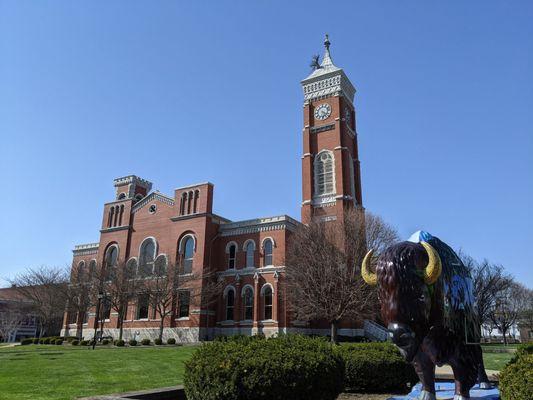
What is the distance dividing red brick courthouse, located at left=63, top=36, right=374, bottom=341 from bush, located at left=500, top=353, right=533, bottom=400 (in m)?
30.7

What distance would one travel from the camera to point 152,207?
47500 mm

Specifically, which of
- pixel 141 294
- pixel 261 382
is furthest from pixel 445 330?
pixel 141 294

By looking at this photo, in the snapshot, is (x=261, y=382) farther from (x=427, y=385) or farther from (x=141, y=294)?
(x=141, y=294)

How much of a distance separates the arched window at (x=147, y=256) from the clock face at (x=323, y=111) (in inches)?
914

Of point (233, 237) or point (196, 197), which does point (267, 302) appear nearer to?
point (233, 237)

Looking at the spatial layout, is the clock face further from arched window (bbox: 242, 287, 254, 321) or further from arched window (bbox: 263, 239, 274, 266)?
arched window (bbox: 242, 287, 254, 321)

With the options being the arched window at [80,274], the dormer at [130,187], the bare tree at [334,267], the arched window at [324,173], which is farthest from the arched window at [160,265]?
the arched window at [324,173]

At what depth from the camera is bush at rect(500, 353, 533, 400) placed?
17.4 feet

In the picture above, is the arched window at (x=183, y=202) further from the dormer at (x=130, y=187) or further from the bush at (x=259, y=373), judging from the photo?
the bush at (x=259, y=373)

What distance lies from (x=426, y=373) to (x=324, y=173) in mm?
40347

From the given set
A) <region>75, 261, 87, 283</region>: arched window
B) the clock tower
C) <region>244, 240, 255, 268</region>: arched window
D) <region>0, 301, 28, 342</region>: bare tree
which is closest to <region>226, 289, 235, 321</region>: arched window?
<region>244, 240, 255, 268</region>: arched window

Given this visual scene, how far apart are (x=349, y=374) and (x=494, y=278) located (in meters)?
40.2

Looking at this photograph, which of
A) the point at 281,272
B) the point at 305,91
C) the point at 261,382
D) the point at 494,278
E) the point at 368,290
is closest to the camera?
the point at 261,382

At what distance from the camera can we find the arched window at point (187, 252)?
42.0 metres
